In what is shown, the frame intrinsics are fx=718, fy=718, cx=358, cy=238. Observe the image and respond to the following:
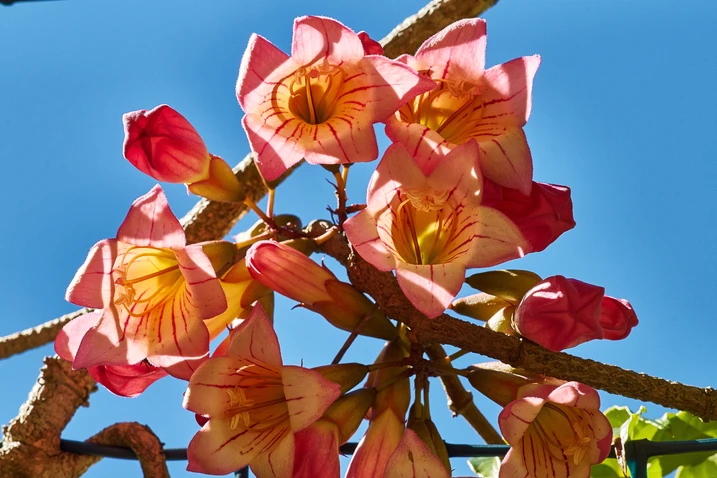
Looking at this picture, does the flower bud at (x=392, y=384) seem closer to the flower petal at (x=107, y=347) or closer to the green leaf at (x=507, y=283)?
the green leaf at (x=507, y=283)

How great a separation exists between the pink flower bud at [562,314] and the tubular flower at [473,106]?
159 millimetres

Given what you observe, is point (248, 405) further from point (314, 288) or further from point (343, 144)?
point (343, 144)

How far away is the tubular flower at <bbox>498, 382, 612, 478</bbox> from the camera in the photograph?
40.2 inches

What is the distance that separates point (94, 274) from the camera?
109cm

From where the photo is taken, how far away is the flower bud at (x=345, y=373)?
1.13m

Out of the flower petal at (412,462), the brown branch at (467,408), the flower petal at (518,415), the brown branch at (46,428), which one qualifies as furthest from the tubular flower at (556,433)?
the brown branch at (46,428)

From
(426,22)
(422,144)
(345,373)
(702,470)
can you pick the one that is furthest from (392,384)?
(426,22)

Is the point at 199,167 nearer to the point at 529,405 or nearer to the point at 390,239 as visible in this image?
the point at 390,239

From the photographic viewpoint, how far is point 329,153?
3.49 feet

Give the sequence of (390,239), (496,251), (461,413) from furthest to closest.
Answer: (461,413)
(390,239)
(496,251)

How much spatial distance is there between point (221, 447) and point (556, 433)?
0.52 metres

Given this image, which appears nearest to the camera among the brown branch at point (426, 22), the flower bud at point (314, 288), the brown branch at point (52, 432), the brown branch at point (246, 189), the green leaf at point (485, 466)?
the flower bud at point (314, 288)

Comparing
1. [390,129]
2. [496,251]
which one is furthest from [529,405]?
[390,129]

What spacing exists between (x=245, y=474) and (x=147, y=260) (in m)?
0.43
